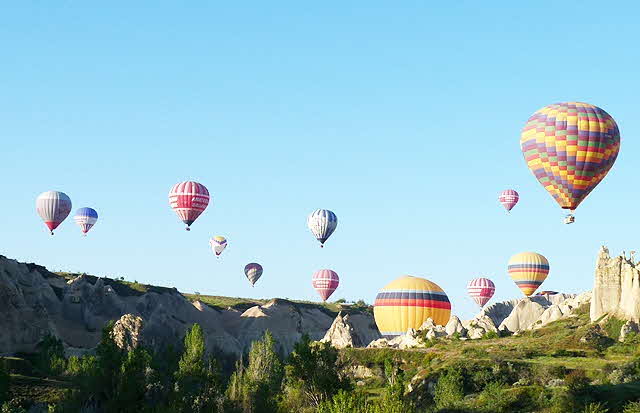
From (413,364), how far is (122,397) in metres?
48.9

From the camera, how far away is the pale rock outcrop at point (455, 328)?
132500mm

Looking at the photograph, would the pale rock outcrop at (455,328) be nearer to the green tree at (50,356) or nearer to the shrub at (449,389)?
the shrub at (449,389)

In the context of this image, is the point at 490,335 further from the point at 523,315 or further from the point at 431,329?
the point at 523,315

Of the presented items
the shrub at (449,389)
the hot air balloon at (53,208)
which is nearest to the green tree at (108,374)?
the shrub at (449,389)

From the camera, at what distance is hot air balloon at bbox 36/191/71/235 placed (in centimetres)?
17750

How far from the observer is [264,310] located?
18738cm

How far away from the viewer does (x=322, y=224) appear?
17375cm

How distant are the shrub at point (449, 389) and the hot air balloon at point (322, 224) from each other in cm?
7706

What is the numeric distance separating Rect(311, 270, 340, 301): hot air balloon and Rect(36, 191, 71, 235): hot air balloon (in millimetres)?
54307

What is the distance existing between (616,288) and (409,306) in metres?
35.4

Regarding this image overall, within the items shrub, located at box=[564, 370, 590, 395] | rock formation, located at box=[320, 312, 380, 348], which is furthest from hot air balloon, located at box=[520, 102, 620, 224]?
rock formation, located at box=[320, 312, 380, 348]

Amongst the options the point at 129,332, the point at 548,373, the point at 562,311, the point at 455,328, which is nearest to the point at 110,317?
the point at 129,332

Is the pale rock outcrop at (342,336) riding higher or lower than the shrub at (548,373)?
higher

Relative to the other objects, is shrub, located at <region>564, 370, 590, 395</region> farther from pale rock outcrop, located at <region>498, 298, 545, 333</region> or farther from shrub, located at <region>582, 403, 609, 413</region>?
pale rock outcrop, located at <region>498, 298, 545, 333</region>
